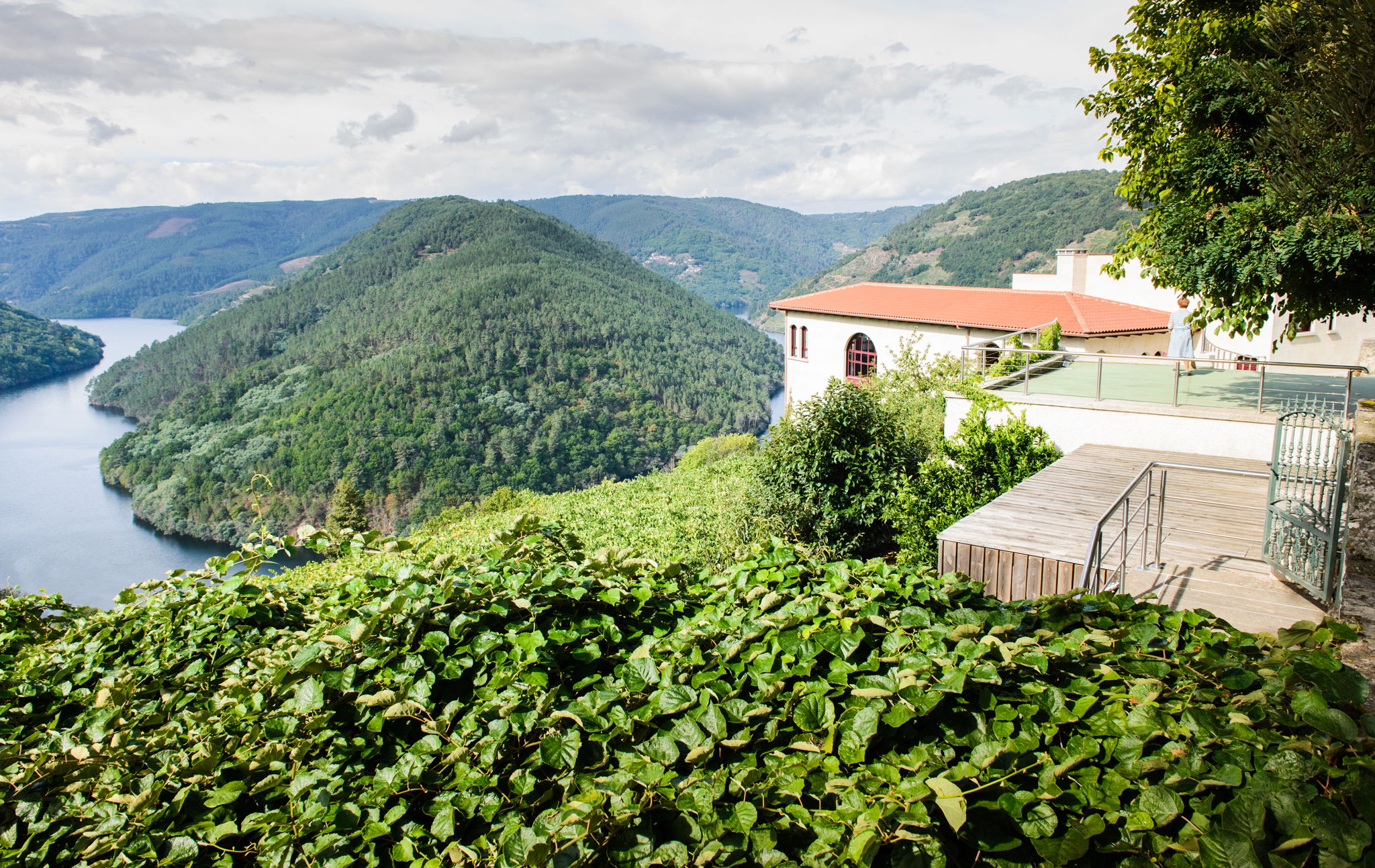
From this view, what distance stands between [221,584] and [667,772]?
2663 mm

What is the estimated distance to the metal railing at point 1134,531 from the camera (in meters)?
5.32

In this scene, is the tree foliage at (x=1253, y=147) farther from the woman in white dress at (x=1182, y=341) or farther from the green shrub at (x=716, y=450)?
the green shrub at (x=716, y=450)

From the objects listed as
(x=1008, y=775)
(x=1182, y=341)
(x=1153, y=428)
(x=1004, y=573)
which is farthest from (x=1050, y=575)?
(x=1182, y=341)

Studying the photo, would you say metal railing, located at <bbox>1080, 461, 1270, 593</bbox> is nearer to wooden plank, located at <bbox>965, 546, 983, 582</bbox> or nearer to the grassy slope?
wooden plank, located at <bbox>965, 546, 983, 582</bbox>

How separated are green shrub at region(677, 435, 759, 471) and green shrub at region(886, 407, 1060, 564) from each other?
3005cm

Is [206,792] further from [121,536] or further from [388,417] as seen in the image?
[121,536]

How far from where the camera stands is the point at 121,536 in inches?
3046

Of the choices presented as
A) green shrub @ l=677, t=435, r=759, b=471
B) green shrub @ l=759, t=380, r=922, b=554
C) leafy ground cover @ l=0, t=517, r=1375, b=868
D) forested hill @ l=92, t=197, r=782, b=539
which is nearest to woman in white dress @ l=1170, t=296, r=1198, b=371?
green shrub @ l=759, t=380, r=922, b=554

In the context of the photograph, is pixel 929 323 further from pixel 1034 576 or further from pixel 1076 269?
pixel 1034 576

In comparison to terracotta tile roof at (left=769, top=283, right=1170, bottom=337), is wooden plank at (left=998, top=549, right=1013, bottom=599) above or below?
below

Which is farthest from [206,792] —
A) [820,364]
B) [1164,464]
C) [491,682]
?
[820,364]

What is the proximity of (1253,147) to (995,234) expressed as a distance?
97.5 meters

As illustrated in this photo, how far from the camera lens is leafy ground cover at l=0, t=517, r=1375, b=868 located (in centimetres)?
164

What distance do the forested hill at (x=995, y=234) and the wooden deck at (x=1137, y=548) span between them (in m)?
64.2
